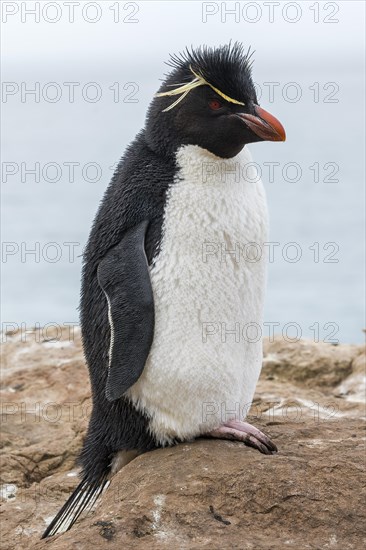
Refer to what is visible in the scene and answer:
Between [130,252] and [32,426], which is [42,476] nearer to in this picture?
[32,426]

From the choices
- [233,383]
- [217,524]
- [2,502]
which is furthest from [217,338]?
[2,502]

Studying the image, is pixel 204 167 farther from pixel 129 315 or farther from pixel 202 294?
pixel 129 315

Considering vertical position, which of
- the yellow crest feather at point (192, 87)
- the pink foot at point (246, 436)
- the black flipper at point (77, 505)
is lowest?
the black flipper at point (77, 505)

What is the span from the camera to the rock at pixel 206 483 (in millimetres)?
3000

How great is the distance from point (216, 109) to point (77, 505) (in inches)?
59.9

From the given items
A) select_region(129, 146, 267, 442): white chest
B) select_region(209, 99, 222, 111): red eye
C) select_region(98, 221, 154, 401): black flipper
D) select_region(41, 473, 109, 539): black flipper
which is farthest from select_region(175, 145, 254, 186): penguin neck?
select_region(41, 473, 109, 539): black flipper

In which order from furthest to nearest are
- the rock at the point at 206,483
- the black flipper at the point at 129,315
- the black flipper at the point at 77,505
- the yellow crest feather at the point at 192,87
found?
the black flipper at the point at 77,505 < the yellow crest feather at the point at 192,87 < the black flipper at the point at 129,315 < the rock at the point at 206,483

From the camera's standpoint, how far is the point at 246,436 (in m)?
3.46

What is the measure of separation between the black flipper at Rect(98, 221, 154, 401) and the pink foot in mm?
393

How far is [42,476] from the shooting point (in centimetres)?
425

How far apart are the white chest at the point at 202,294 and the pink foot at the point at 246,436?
37 millimetres

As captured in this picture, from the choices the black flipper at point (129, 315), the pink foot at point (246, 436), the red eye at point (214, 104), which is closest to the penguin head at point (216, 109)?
the red eye at point (214, 104)

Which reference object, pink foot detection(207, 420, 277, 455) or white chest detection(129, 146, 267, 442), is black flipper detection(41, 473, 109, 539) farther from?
pink foot detection(207, 420, 277, 455)

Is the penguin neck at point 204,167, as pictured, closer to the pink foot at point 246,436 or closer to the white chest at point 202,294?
the white chest at point 202,294
